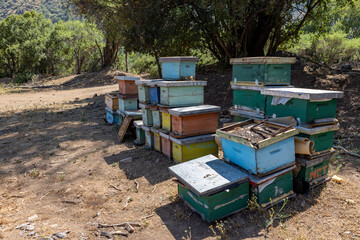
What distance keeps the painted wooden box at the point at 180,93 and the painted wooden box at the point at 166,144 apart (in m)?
0.62

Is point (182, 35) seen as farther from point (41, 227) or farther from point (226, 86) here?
point (41, 227)

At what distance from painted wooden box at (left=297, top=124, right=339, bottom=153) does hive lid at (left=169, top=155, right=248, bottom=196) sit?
3.58 ft

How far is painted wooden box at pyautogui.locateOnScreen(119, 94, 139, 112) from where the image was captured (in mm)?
6877

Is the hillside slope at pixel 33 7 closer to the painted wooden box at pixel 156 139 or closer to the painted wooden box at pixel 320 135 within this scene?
the painted wooden box at pixel 156 139

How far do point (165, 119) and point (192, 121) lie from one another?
69cm

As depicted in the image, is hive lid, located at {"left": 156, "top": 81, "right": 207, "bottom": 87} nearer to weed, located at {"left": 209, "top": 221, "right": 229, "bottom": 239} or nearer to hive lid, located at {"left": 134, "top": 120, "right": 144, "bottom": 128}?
hive lid, located at {"left": 134, "top": 120, "right": 144, "bottom": 128}

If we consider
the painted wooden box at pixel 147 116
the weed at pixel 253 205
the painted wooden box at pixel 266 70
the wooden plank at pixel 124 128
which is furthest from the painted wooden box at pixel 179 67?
the weed at pixel 253 205

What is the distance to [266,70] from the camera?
15.0 feet

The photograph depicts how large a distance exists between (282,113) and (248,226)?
1749 mm

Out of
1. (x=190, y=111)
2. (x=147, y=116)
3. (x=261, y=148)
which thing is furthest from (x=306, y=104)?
(x=147, y=116)

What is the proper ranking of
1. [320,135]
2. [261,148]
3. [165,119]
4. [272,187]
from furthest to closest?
[165,119]
[320,135]
[272,187]
[261,148]

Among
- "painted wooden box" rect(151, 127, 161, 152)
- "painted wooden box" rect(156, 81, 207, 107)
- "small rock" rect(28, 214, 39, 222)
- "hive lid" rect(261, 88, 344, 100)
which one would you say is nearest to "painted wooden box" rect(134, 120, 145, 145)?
"painted wooden box" rect(151, 127, 161, 152)

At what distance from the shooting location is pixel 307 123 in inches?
140

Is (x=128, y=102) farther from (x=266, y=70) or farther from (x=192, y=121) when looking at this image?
(x=266, y=70)
